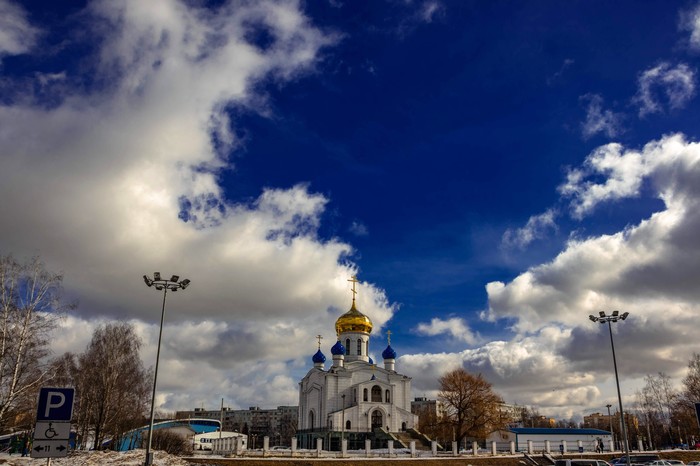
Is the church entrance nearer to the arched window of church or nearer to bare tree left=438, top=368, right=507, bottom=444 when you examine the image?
the arched window of church

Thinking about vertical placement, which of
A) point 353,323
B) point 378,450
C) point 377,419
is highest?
point 353,323

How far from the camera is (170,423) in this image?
8388 cm

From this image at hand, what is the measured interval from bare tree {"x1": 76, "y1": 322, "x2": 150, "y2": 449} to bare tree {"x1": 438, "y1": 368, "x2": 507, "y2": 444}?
1130 inches

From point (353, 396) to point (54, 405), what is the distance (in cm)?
5410

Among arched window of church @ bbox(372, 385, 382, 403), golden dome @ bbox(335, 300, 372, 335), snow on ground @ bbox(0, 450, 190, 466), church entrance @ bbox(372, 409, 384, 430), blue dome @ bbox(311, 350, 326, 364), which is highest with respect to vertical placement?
golden dome @ bbox(335, 300, 372, 335)

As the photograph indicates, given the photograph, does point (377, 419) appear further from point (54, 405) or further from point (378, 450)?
point (54, 405)

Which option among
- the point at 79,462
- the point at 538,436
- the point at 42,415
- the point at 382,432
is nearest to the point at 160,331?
the point at 79,462

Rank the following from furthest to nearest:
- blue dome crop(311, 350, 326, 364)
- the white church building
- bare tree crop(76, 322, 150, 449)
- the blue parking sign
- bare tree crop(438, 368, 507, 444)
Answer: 1. blue dome crop(311, 350, 326, 364)
2. the white church building
3. bare tree crop(438, 368, 507, 444)
4. bare tree crop(76, 322, 150, 449)
5. the blue parking sign

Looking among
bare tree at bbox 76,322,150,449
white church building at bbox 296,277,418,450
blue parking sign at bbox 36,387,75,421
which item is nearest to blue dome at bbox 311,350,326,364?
white church building at bbox 296,277,418,450

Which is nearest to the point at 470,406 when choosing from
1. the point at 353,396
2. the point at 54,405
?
the point at 353,396

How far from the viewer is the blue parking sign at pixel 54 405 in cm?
1161

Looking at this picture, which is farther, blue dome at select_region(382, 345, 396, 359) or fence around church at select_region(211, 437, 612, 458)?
blue dome at select_region(382, 345, 396, 359)

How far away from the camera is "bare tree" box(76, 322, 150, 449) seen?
40031 millimetres

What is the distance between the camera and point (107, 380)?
39656mm
